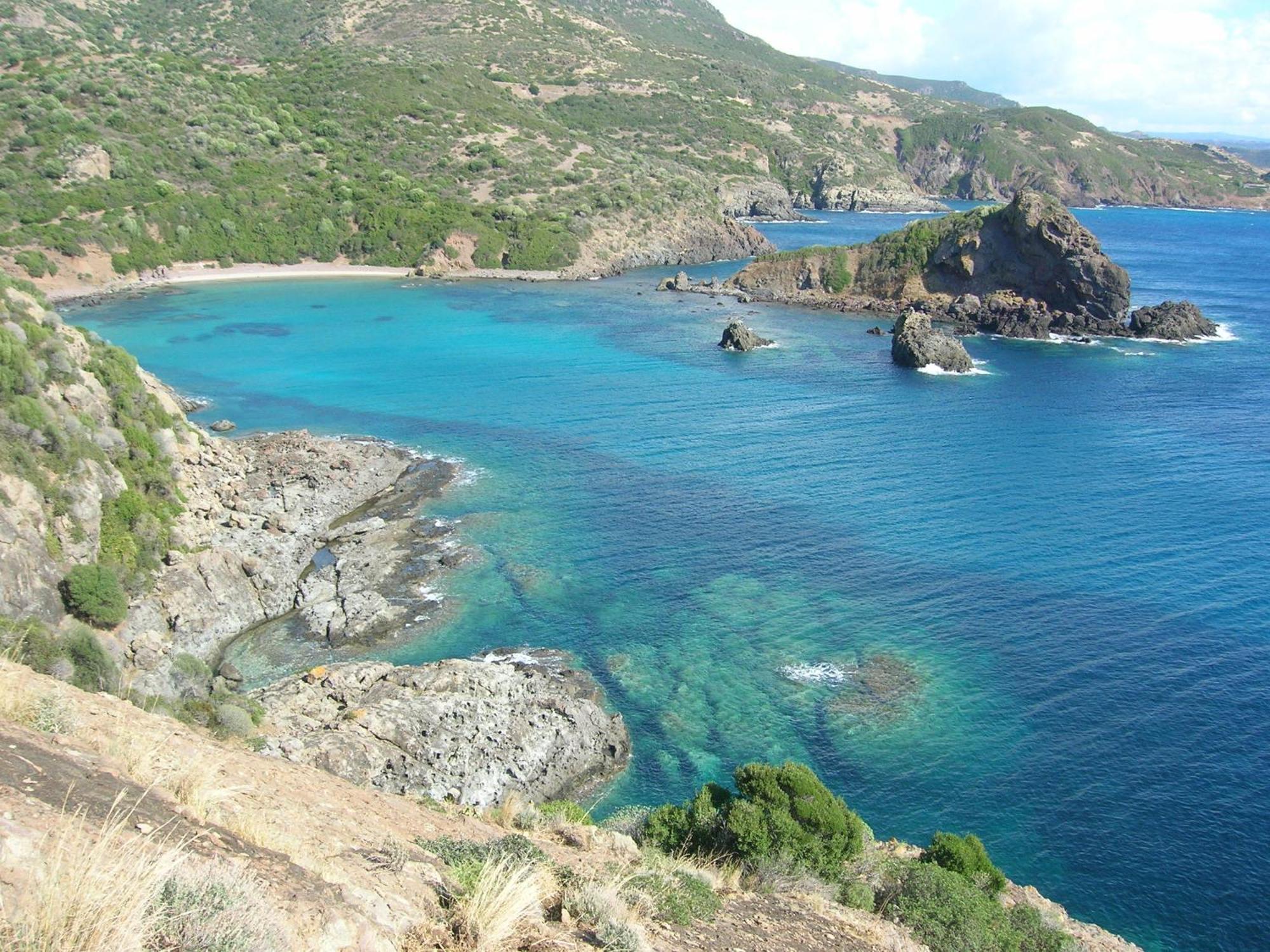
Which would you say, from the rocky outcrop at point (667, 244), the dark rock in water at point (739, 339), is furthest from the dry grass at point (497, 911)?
the rocky outcrop at point (667, 244)

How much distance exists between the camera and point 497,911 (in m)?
9.88

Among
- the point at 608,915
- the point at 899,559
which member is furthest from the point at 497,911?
the point at 899,559

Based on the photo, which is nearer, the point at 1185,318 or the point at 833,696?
the point at 833,696

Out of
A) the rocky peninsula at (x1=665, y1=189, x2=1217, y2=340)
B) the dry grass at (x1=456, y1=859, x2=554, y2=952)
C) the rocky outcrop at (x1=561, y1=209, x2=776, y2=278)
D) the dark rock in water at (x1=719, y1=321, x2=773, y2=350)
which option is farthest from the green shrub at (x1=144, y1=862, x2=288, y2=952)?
the rocky outcrop at (x1=561, y1=209, x2=776, y2=278)

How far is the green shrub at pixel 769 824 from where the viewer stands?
18781 millimetres

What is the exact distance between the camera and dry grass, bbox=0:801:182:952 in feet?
21.4

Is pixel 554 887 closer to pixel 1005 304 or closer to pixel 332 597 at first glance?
pixel 332 597

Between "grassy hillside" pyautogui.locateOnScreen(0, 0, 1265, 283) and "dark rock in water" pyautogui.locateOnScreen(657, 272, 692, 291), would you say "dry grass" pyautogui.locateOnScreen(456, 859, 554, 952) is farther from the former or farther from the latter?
"dark rock in water" pyautogui.locateOnScreen(657, 272, 692, 291)

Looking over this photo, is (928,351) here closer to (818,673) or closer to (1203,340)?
(1203,340)

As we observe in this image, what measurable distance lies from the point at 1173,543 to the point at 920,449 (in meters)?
16.1

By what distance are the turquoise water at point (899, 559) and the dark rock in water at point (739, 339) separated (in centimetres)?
191

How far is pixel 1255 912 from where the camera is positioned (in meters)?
21.9

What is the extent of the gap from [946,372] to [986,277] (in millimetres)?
31715

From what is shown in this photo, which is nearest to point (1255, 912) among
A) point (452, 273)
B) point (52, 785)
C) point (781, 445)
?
point (52, 785)
